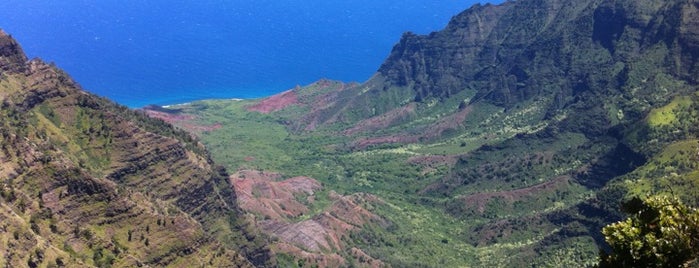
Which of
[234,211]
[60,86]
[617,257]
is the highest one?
[60,86]

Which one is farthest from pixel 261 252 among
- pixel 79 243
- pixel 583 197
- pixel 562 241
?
pixel 583 197

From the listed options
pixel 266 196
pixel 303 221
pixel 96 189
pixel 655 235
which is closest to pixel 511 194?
pixel 303 221

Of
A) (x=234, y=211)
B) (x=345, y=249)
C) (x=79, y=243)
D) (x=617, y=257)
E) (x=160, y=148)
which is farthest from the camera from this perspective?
(x=345, y=249)

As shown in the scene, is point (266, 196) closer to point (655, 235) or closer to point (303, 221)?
point (303, 221)

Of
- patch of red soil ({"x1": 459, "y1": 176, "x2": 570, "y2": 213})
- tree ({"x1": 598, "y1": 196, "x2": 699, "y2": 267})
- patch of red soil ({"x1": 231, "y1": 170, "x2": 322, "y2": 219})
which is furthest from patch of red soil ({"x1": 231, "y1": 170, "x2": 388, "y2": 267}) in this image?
tree ({"x1": 598, "y1": 196, "x2": 699, "y2": 267})

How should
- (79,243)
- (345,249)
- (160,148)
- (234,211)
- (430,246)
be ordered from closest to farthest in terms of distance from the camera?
(79,243)
(160,148)
(234,211)
(345,249)
(430,246)

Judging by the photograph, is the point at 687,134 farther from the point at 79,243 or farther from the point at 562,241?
the point at 79,243
